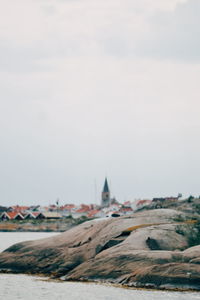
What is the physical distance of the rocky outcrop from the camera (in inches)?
1596

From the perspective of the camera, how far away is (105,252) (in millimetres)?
46938

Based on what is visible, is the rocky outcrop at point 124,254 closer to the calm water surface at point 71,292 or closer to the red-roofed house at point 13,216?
the calm water surface at point 71,292

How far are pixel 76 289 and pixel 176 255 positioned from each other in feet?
22.0

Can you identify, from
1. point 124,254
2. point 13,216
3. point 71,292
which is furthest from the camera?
point 13,216

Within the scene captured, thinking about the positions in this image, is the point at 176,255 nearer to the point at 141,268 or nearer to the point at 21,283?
the point at 141,268

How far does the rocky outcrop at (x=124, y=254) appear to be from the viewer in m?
40.5

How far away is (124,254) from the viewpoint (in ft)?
145

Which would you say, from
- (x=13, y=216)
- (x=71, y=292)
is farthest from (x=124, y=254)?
(x=13, y=216)

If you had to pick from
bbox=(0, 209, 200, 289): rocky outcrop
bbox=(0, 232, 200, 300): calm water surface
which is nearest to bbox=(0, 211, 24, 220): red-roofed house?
bbox=(0, 209, 200, 289): rocky outcrop

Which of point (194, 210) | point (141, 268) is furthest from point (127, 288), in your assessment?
point (194, 210)

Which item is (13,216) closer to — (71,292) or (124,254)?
(124,254)

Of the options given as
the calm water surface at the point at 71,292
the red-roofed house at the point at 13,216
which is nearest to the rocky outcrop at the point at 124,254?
the calm water surface at the point at 71,292

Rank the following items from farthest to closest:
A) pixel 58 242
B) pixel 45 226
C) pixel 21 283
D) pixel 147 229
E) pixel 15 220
Result: pixel 15 220
pixel 45 226
pixel 58 242
pixel 147 229
pixel 21 283

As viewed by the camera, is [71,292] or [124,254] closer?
[71,292]
